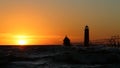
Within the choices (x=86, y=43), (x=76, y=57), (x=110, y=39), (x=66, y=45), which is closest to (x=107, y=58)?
(x=76, y=57)

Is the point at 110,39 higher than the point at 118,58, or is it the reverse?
the point at 110,39

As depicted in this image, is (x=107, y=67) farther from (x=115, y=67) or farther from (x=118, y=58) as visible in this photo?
(x=118, y=58)

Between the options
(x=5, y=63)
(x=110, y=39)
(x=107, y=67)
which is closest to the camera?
(x=107, y=67)

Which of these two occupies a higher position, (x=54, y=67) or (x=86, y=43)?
(x=86, y=43)

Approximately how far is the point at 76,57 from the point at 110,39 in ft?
91.9

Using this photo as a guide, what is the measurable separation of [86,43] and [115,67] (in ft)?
84.9

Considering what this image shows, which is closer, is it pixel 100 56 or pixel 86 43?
pixel 100 56

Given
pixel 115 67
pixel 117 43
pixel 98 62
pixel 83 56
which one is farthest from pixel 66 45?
pixel 115 67

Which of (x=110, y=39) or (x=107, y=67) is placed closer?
(x=107, y=67)

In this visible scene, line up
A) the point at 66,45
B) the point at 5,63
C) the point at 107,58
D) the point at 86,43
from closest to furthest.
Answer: the point at 5,63 < the point at 107,58 < the point at 86,43 < the point at 66,45

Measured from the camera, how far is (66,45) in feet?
179

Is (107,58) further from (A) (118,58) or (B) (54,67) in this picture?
(B) (54,67)

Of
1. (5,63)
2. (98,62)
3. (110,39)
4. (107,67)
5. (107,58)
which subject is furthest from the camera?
(110,39)

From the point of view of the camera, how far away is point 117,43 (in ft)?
187
